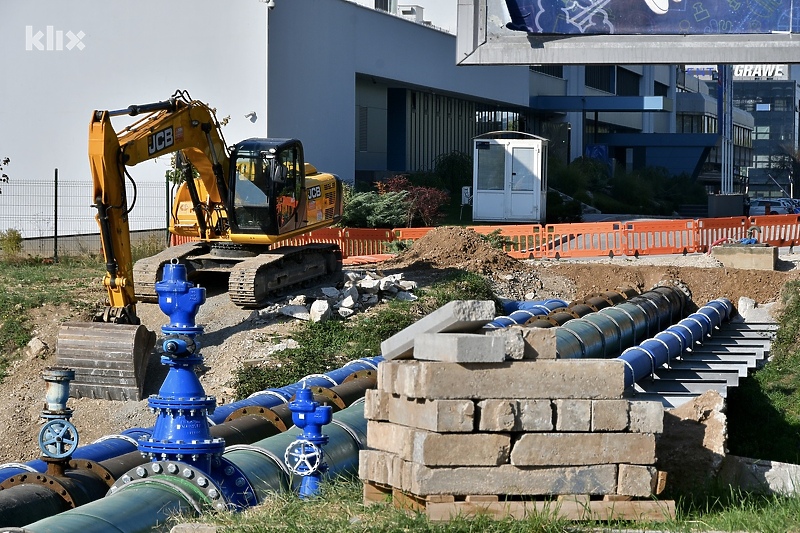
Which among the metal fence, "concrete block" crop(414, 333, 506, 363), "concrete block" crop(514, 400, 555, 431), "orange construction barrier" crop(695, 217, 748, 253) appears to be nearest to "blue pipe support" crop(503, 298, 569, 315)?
"orange construction barrier" crop(695, 217, 748, 253)

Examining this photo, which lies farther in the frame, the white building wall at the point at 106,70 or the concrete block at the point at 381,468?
the white building wall at the point at 106,70

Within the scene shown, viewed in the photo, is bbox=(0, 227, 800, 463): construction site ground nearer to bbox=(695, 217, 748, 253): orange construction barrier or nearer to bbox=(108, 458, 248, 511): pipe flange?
bbox=(695, 217, 748, 253): orange construction barrier

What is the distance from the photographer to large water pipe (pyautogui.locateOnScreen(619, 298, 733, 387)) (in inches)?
532

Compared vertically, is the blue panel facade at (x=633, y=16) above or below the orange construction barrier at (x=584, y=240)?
above

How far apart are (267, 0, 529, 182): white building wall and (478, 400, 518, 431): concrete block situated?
25.7 meters

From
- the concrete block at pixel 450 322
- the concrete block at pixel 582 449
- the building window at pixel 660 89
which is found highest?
the building window at pixel 660 89

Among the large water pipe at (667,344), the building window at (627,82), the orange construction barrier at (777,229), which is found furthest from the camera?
the building window at (627,82)

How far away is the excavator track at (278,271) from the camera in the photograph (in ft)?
59.5

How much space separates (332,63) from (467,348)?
94.5ft

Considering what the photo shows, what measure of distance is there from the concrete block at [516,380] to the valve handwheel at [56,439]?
2394mm

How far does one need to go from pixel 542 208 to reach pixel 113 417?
857 inches

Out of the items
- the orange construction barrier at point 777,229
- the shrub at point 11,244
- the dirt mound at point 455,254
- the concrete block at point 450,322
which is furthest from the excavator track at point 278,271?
the orange construction barrier at point 777,229

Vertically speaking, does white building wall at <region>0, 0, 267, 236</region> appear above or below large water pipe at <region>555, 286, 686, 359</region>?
above

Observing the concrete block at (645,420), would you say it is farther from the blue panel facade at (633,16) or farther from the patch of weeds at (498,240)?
the patch of weeds at (498,240)
